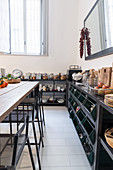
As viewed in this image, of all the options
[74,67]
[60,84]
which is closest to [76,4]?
[74,67]

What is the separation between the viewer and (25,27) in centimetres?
414

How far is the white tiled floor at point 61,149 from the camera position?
5.19 feet

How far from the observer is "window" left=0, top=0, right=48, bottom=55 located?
13.2ft

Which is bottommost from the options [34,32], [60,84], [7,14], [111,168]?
[111,168]

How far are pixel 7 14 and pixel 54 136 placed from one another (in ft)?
13.2

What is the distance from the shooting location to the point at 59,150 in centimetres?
186

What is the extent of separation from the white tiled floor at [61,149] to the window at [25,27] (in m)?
2.56

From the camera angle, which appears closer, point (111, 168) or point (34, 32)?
point (111, 168)

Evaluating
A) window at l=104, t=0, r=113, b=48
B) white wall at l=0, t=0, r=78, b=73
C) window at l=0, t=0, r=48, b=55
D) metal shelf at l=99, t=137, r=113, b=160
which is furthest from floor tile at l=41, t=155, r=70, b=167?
window at l=0, t=0, r=48, b=55

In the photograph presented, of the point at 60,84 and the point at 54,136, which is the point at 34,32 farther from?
the point at 54,136

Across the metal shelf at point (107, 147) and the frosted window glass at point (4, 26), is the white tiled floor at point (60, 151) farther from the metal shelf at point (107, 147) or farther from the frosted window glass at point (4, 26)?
the frosted window glass at point (4, 26)

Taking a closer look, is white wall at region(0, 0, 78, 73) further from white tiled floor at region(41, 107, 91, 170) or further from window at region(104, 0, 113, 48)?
window at region(104, 0, 113, 48)

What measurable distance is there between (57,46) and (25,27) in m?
1.25

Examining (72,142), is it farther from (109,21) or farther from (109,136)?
(109,21)
